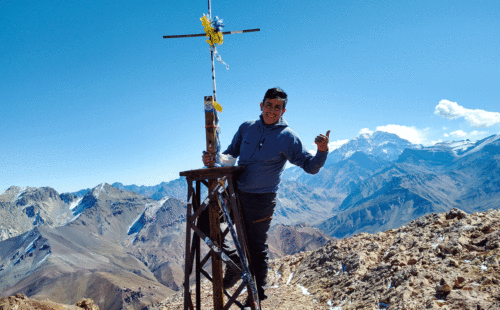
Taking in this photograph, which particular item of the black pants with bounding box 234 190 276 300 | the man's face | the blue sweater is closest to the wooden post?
the black pants with bounding box 234 190 276 300

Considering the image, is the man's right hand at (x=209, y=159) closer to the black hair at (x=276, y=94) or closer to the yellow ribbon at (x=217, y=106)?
the yellow ribbon at (x=217, y=106)

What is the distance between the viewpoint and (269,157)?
4863mm

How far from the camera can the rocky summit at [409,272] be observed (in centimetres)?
480

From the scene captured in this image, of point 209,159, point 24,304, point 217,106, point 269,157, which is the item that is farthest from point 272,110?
point 24,304

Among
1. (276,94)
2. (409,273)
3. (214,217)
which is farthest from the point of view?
(409,273)

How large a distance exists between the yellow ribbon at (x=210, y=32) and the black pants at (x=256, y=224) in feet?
11.8

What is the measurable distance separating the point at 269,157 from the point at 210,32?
341 centimetres

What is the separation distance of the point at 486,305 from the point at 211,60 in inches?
261

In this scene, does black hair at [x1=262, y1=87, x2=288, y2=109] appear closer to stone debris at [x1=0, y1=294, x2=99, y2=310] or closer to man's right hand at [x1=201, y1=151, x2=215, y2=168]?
man's right hand at [x1=201, y1=151, x2=215, y2=168]

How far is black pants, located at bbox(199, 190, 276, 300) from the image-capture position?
503 centimetres

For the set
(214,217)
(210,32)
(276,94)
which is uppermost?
(210,32)

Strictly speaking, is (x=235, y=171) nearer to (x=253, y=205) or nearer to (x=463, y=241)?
(x=253, y=205)

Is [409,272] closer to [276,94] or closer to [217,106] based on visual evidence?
[276,94]

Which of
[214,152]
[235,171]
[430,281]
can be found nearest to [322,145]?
[235,171]
